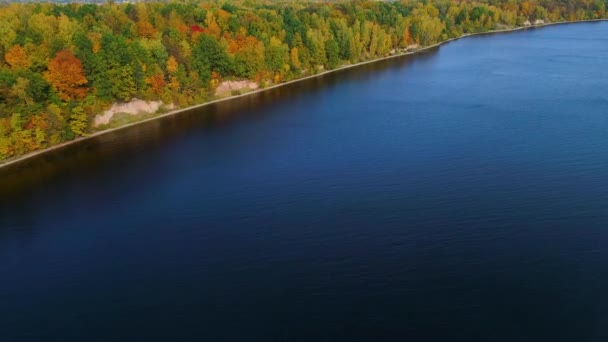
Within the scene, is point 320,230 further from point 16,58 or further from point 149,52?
point 149,52

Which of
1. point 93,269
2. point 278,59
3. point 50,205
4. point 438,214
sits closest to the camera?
point 93,269

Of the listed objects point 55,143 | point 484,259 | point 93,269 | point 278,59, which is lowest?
point 484,259

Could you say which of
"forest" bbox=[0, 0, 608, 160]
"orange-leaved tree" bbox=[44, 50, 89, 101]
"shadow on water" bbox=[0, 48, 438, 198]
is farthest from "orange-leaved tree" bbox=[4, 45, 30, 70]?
"shadow on water" bbox=[0, 48, 438, 198]

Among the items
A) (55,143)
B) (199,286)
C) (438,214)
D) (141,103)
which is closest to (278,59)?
(141,103)

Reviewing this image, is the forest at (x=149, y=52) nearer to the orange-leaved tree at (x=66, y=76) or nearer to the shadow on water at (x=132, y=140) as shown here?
the orange-leaved tree at (x=66, y=76)

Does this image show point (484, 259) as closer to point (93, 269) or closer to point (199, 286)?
point (199, 286)

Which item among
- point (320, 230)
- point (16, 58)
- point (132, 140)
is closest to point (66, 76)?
point (16, 58)
